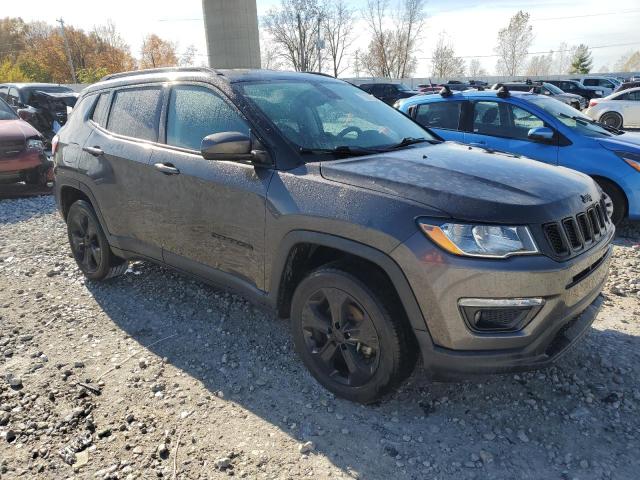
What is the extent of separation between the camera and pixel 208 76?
125 inches

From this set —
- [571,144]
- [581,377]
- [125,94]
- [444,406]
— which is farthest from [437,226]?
[571,144]

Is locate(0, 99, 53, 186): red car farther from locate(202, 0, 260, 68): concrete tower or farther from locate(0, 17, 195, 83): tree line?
locate(0, 17, 195, 83): tree line

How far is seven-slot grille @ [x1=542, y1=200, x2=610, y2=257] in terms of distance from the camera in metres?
2.21

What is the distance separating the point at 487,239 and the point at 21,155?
8357 millimetres

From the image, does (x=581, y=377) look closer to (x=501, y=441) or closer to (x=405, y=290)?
(x=501, y=441)

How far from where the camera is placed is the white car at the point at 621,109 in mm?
14953

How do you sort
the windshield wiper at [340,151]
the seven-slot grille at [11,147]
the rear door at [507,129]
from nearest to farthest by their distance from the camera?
the windshield wiper at [340,151]
the rear door at [507,129]
the seven-slot grille at [11,147]

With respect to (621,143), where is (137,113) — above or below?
above

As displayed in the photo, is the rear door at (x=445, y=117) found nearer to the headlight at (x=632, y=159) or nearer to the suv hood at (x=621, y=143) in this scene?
the suv hood at (x=621, y=143)

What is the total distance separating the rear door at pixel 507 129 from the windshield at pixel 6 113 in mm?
8061

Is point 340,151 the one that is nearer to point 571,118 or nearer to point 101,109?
point 101,109

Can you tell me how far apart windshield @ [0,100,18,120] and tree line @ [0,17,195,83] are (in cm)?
4228

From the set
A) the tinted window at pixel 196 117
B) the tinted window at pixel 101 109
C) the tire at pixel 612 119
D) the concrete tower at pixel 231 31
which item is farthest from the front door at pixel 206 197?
the concrete tower at pixel 231 31

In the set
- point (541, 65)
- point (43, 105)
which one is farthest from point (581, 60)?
point (43, 105)
